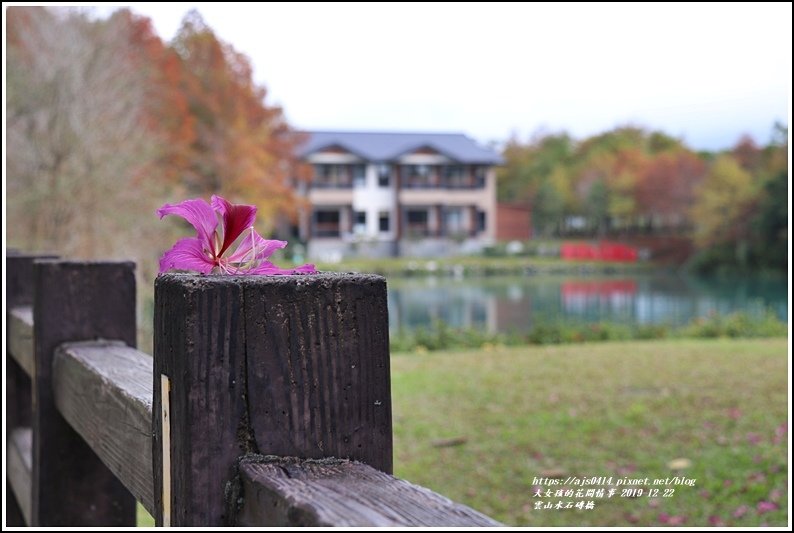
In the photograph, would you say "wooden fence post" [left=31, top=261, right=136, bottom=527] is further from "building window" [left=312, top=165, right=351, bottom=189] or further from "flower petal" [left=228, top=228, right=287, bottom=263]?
"building window" [left=312, top=165, right=351, bottom=189]

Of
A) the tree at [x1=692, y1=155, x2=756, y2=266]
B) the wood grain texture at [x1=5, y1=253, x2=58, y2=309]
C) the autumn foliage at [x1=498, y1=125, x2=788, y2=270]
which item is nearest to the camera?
the wood grain texture at [x1=5, y1=253, x2=58, y2=309]

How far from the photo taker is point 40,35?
11.1 metres

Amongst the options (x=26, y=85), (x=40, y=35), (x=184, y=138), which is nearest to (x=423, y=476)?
(x=26, y=85)

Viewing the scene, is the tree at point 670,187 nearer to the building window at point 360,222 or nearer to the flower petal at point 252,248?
the building window at point 360,222

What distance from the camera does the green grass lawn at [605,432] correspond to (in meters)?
4.25

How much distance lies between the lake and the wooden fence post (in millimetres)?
10330

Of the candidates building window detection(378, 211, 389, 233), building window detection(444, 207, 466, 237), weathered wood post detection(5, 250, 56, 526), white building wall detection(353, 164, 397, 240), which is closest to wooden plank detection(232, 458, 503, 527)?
weathered wood post detection(5, 250, 56, 526)

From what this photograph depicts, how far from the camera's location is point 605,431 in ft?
17.7

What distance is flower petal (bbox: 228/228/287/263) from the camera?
28.0 inches

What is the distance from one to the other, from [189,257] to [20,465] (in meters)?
1.49

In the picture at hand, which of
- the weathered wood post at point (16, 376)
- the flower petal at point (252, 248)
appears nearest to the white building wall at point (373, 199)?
the weathered wood post at point (16, 376)

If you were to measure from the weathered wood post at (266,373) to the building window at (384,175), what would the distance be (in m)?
38.5

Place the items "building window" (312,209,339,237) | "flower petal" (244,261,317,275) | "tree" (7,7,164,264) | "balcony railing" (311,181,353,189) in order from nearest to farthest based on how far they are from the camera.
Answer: "flower petal" (244,261,317,275) → "tree" (7,7,164,264) → "balcony railing" (311,181,353,189) → "building window" (312,209,339,237)

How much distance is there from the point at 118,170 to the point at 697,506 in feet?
25.8
